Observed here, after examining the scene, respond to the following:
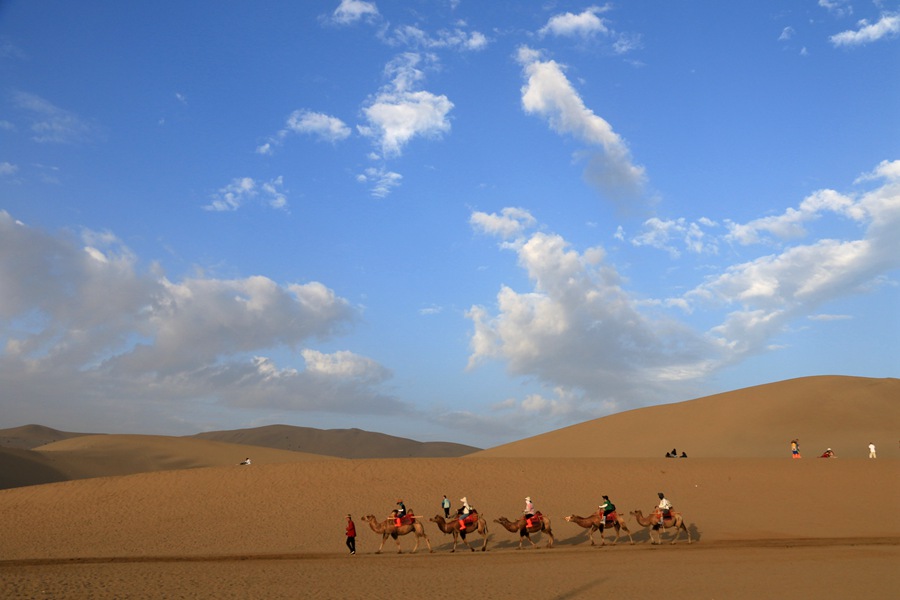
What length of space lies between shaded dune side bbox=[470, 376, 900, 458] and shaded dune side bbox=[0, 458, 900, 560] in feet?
50.1

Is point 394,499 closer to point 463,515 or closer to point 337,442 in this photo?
point 463,515

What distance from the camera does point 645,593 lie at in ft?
50.5

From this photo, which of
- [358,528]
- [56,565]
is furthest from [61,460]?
[56,565]

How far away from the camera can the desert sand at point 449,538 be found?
16.0m

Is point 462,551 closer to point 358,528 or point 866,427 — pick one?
point 358,528

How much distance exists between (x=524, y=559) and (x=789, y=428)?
40007mm

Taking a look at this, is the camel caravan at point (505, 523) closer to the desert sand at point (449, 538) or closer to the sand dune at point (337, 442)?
the desert sand at point (449, 538)

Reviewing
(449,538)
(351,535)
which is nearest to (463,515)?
(449,538)

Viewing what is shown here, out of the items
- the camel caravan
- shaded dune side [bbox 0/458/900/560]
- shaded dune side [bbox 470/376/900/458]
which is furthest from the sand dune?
the camel caravan

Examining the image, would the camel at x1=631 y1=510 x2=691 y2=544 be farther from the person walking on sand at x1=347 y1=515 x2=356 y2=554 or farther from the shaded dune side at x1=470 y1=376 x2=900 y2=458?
the shaded dune side at x1=470 y1=376 x2=900 y2=458

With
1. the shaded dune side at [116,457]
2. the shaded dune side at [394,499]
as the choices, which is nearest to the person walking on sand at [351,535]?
the shaded dune side at [394,499]

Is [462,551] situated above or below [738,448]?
below

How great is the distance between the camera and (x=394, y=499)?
31.6 m

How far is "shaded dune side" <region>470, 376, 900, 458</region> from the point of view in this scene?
164ft
